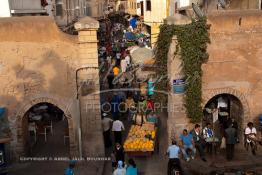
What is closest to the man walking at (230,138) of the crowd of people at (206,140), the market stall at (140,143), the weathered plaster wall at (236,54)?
the crowd of people at (206,140)

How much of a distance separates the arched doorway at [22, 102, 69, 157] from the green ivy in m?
5.10

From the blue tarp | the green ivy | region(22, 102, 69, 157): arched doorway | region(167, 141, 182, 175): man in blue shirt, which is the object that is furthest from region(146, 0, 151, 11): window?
region(167, 141, 182, 175): man in blue shirt

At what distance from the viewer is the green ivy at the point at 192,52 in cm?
1326

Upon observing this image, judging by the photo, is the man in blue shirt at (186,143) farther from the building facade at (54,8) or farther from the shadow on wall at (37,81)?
the building facade at (54,8)

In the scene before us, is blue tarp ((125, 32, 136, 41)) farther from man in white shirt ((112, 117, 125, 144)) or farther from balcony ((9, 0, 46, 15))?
man in white shirt ((112, 117, 125, 144))

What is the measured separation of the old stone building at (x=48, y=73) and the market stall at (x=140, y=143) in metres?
1.29

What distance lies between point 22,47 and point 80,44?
1.95 metres

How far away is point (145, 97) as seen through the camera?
63.9ft

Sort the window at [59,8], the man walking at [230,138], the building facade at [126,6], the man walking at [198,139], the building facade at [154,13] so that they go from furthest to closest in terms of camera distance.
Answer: the building facade at [126,6] < the building facade at [154,13] < the window at [59,8] < the man walking at [198,139] < the man walking at [230,138]

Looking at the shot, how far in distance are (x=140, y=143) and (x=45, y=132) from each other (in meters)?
4.96

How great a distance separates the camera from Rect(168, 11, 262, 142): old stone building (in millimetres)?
13633

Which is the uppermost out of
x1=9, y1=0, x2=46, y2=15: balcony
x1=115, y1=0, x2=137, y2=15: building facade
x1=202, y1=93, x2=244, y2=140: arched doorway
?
x1=115, y1=0, x2=137, y2=15: building facade

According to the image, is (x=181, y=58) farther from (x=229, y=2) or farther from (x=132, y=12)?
(x=132, y=12)

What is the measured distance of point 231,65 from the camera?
14.0 m
